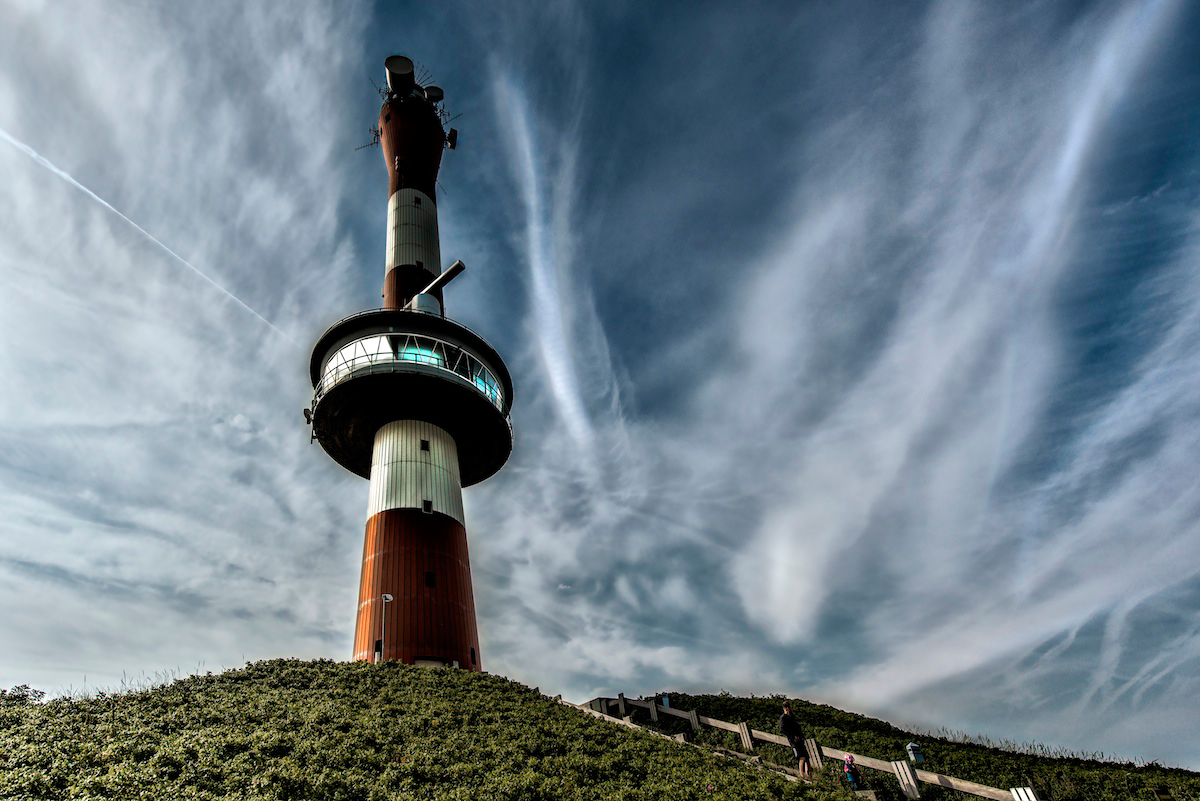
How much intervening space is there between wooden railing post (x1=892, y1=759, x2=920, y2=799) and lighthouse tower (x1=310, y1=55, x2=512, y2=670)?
15.6 m

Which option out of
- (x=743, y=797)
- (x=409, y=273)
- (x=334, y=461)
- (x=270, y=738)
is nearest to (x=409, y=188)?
(x=409, y=273)

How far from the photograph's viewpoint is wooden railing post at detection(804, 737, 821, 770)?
15.5 metres

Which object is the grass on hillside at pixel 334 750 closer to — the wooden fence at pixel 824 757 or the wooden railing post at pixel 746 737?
the wooden fence at pixel 824 757

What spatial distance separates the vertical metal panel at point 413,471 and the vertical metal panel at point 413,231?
11.0 meters

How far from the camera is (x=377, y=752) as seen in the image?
12180 millimetres

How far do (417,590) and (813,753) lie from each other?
1510 centimetres

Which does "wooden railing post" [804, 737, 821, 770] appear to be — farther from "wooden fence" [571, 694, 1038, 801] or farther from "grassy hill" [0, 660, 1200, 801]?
"grassy hill" [0, 660, 1200, 801]

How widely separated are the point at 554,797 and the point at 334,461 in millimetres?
24565

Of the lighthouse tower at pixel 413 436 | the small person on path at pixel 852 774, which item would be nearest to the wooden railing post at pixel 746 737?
the small person on path at pixel 852 774

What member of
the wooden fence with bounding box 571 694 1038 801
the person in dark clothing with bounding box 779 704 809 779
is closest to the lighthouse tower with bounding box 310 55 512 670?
the wooden fence with bounding box 571 694 1038 801

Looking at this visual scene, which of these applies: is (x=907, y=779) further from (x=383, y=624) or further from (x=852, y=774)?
(x=383, y=624)

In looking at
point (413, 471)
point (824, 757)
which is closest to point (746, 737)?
point (824, 757)

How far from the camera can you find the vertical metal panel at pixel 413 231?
118 ft

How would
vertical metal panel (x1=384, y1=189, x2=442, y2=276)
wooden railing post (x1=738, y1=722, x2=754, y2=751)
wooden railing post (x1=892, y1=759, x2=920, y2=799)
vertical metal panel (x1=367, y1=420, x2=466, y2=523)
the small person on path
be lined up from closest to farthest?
wooden railing post (x1=892, y1=759, x2=920, y2=799), the small person on path, wooden railing post (x1=738, y1=722, x2=754, y2=751), vertical metal panel (x1=367, y1=420, x2=466, y2=523), vertical metal panel (x1=384, y1=189, x2=442, y2=276)
